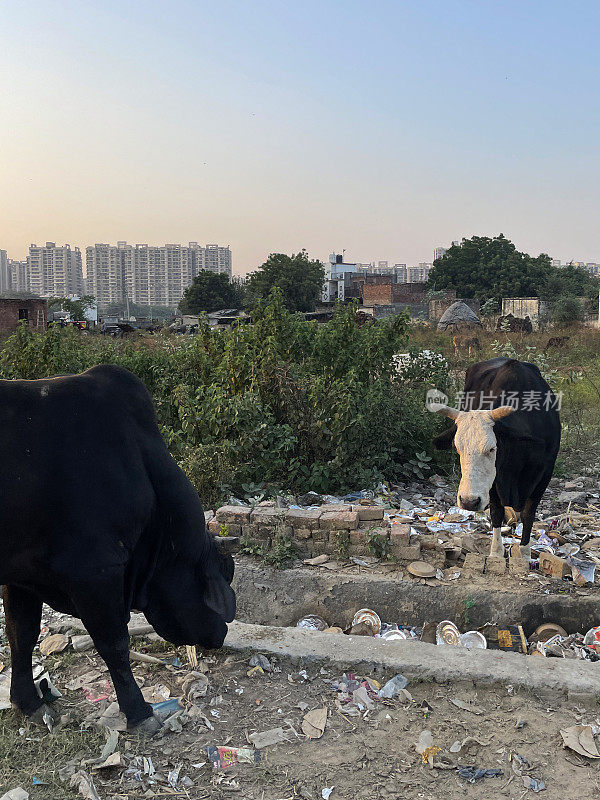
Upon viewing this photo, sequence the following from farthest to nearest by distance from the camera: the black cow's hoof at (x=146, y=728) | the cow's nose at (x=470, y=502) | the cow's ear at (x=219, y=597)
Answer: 1. the cow's nose at (x=470, y=502)
2. the cow's ear at (x=219, y=597)
3. the black cow's hoof at (x=146, y=728)

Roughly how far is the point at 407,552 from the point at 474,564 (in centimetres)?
50

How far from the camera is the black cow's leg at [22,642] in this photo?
116 inches

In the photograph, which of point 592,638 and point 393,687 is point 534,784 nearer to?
point 393,687

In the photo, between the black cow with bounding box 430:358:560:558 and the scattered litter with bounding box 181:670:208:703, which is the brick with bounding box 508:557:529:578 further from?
the scattered litter with bounding box 181:670:208:703

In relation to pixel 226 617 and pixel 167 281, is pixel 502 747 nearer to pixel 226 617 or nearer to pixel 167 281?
pixel 226 617

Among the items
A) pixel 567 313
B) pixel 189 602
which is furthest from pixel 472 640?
pixel 567 313

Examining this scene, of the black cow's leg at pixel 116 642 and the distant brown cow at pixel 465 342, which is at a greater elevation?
the distant brown cow at pixel 465 342

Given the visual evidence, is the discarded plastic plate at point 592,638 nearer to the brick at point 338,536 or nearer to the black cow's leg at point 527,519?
the black cow's leg at point 527,519

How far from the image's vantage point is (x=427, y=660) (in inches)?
135

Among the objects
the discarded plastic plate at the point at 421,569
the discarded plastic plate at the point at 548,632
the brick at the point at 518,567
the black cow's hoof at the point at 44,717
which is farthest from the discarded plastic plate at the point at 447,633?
the black cow's hoof at the point at 44,717

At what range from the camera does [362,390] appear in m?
6.84

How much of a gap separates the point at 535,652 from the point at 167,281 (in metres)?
101

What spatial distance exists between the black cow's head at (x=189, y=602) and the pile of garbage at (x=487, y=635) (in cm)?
110

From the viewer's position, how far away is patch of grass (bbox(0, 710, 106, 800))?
8.38 ft
